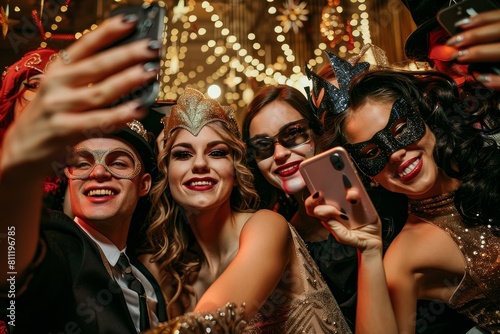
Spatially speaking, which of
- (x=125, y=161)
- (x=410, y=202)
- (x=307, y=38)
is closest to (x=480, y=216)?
(x=410, y=202)

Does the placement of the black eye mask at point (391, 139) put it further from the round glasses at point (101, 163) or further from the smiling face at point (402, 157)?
the round glasses at point (101, 163)

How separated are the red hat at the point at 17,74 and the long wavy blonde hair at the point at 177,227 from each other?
2.35 feet

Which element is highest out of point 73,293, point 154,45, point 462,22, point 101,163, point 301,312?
point 154,45

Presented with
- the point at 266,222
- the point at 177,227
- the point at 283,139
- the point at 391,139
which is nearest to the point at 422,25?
the point at 391,139

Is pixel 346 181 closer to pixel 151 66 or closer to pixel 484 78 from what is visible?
pixel 484 78

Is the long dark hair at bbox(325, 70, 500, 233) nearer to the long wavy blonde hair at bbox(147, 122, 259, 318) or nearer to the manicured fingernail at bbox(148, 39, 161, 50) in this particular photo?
the long wavy blonde hair at bbox(147, 122, 259, 318)

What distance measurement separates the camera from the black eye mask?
192 cm

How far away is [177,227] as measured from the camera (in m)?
2.31

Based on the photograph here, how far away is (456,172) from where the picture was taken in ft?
6.48

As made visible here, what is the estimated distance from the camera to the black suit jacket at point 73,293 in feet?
4.61

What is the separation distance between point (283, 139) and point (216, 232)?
56 cm

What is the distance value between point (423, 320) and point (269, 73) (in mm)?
2208

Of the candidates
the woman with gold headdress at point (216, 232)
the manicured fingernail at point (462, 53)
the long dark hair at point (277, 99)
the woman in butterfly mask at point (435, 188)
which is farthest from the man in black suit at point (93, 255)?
the manicured fingernail at point (462, 53)

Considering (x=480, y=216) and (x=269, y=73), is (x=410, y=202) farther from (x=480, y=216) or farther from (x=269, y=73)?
(x=269, y=73)
